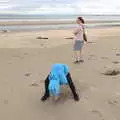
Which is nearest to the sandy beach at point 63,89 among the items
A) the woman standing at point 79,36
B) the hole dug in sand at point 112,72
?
the hole dug in sand at point 112,72

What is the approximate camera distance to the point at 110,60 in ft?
52.0

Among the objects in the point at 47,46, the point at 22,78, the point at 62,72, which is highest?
the point at 62,72

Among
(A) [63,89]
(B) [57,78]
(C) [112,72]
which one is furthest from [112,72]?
(B) [57,78]

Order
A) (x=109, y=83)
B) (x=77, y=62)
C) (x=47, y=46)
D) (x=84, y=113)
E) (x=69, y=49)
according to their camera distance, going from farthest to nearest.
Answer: (x=47, y=46) < (x=69, y=49) < (x=77, y=62) < (x=109, y=83) < (x=84, y=113)

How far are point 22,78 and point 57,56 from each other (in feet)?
12.5

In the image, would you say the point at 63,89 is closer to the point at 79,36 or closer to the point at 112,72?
the point at 112,72

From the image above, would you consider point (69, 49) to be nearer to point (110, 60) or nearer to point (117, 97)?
point (110, 60)

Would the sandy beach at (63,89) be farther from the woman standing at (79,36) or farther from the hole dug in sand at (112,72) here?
the woman standing at (79,36)

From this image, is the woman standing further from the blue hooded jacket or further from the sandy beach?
the blue hooded jacket

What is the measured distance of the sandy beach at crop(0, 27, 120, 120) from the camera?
11.0 meters

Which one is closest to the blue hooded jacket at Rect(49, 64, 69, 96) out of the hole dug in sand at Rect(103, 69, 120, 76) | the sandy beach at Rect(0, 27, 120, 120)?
the sandy beach at Rect(0, 27, 120, 120)

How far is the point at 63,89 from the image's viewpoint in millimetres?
11805

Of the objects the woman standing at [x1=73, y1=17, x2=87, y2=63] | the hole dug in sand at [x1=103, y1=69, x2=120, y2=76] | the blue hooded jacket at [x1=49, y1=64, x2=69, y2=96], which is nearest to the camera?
the blue hooded jacket at [x1=49, y1=64, x2=69, y2=96]

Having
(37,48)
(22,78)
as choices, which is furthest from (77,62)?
(37,48)
